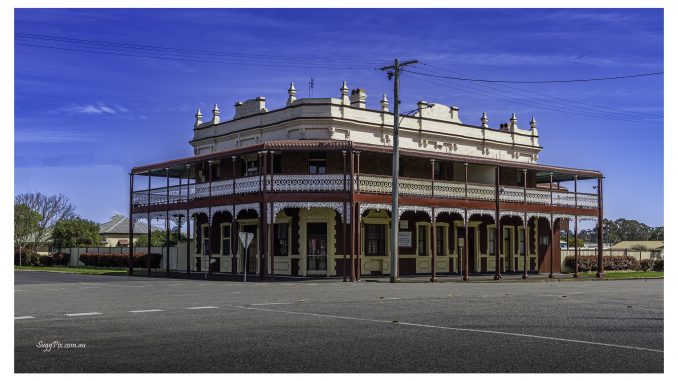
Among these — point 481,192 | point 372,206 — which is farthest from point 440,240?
point 372,206

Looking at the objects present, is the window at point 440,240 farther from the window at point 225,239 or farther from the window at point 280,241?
the window at point 225,239

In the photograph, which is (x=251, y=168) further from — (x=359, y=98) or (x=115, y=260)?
(x=115, y=260)

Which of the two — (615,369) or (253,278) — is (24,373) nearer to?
(615,369)

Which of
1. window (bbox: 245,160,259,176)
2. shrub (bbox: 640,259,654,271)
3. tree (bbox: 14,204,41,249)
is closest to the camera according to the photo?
window (bbox: 245,160,259,176)

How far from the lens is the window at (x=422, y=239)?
3819cm

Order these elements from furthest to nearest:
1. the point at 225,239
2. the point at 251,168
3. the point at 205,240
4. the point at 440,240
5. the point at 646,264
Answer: the point at 646,264 < the point at 205,240 < the point at 440,240 < the point at 225,239 < the point at 251,168

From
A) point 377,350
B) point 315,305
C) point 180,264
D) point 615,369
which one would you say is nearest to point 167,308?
point 315,305

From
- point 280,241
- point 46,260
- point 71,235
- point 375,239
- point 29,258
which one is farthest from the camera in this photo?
point 71,235

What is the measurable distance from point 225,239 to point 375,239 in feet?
25.5

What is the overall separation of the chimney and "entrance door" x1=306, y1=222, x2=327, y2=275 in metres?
7.26

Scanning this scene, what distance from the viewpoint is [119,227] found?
312 feet

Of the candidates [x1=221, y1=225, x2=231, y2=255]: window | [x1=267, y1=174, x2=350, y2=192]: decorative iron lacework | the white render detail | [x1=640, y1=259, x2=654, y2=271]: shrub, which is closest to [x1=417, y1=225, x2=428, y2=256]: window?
the white render detail

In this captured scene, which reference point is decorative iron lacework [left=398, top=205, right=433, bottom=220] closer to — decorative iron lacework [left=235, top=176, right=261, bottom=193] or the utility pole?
the utility pole

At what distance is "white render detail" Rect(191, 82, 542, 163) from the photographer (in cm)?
3772
